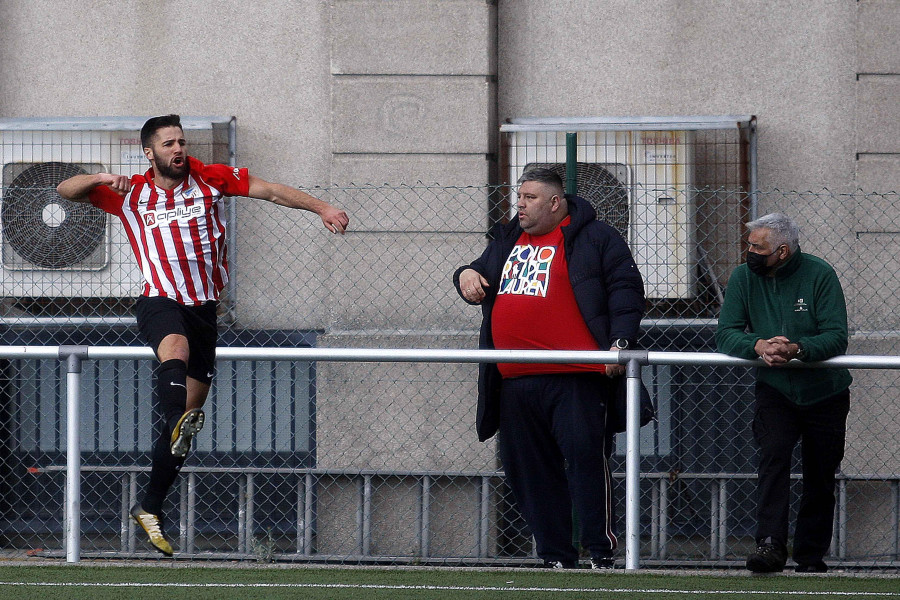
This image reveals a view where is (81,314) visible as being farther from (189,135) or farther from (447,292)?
(447,292)

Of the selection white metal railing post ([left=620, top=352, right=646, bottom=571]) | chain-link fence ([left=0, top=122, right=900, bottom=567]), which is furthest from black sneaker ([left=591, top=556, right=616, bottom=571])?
chain-link fence ([left=0, top=122, right=900, bottom=567])

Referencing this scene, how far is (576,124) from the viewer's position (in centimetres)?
787

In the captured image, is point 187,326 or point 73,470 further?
point 73,470

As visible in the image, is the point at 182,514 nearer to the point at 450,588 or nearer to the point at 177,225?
the point at 177,225

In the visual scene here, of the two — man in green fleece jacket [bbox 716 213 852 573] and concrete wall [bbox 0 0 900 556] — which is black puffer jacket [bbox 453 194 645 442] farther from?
concrete wall [bbox 0 0 900 556]

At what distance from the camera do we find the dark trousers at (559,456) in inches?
220

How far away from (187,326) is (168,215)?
52cm

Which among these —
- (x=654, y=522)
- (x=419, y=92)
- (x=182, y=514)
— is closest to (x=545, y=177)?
(x=419, y=92)

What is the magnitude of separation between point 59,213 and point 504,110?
3.09 m

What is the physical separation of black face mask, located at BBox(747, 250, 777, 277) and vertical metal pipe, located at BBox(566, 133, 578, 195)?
1.51m

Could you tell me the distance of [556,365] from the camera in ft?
18.7

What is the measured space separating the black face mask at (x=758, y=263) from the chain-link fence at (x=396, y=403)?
1.84 metres

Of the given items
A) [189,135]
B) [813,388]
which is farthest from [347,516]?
[813,388]

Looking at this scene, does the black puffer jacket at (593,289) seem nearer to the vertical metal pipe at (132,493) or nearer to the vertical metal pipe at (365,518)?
the vertical metal pipe at (365,518)
